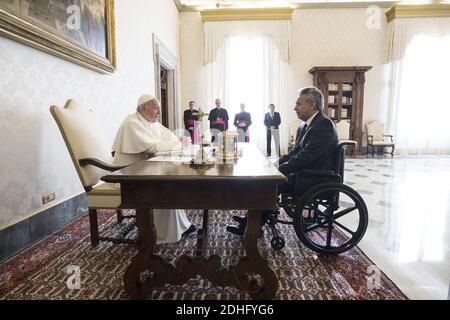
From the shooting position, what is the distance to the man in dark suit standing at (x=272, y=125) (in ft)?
24.5

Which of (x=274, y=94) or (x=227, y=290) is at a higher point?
(x=274, y=94)

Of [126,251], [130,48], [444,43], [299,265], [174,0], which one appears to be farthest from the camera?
[444,43]

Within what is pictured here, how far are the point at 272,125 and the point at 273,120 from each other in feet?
0.44

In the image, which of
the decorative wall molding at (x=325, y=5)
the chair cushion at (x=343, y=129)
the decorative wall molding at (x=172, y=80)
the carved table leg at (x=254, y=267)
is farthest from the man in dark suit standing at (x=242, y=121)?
the carved table leg at (x=254, y=267)

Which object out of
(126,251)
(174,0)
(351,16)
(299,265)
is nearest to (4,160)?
(126,251)

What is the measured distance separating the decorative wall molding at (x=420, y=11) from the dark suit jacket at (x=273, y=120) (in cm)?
401

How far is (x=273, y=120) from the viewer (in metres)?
7.48

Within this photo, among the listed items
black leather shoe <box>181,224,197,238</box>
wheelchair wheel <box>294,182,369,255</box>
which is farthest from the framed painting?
wheelchair wheel <box>294,182,369,255</box>

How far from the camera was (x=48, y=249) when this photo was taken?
216 centimetres

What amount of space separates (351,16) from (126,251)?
833 centimetres

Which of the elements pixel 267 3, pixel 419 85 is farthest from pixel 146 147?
pixel 419 85

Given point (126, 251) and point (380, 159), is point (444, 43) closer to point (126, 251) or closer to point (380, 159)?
point (380, 159)

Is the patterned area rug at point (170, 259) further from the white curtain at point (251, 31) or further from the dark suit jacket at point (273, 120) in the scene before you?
the white curtain at point (251, 31)

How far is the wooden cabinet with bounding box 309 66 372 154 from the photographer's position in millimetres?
7387
